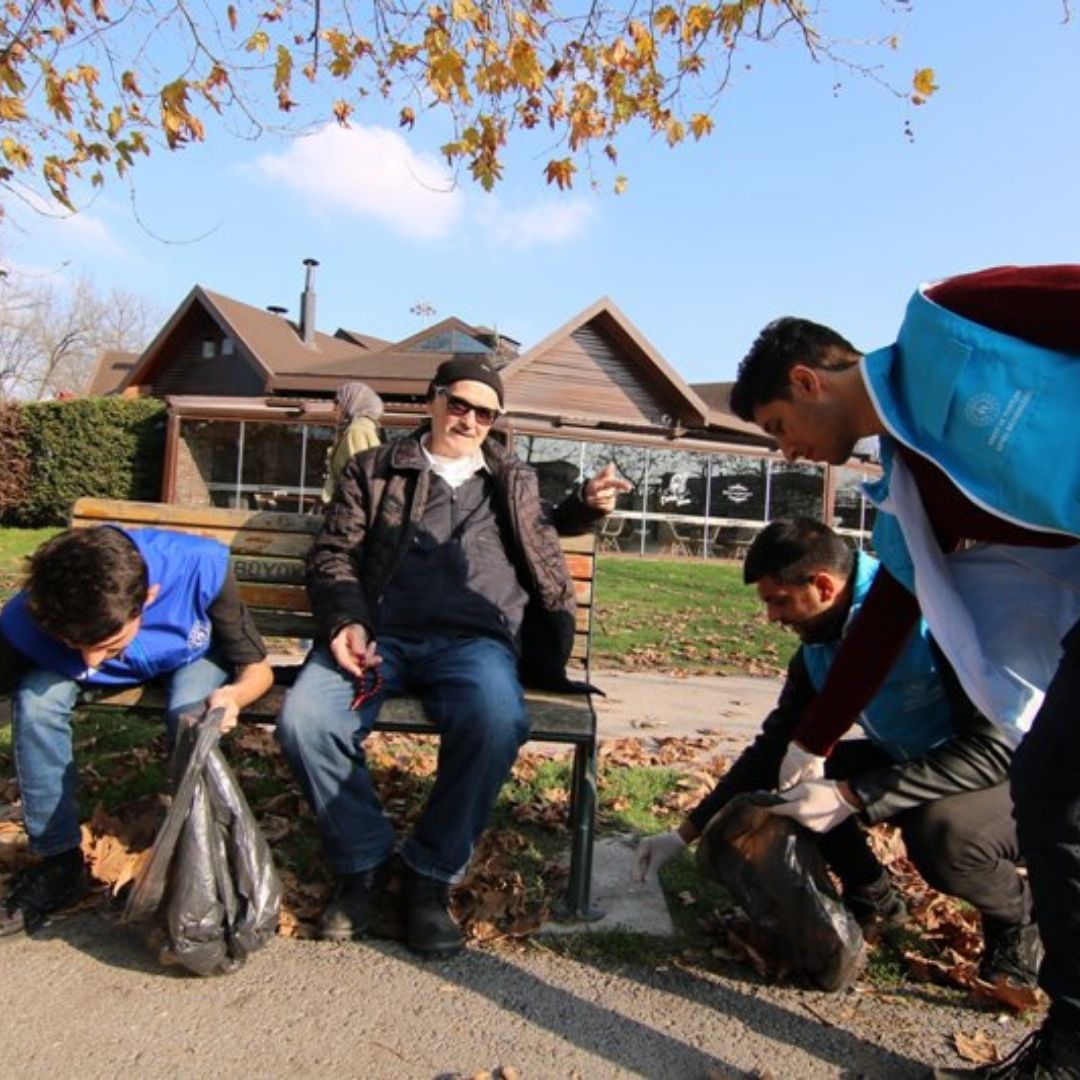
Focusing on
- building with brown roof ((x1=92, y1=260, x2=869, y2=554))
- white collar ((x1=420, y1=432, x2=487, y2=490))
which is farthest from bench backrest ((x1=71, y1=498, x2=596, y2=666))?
building with brown roof ((x1=92, y1=260, x2=869, y2=554))

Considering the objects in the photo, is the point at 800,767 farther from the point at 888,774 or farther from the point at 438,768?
the point at 438,768

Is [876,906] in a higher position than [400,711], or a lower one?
lower

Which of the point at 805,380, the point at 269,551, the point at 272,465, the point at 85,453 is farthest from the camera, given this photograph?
the point at 272,465

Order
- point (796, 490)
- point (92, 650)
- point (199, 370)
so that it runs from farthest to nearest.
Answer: point (199, 370) < point (796, 490) < point (92, 650)

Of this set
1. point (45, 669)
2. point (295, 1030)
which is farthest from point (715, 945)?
point (45, 669)

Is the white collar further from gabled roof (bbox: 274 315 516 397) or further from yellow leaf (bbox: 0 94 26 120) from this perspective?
gabled roof (bbox: 274 315 516 397)

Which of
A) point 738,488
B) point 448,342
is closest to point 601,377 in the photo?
point 738,488

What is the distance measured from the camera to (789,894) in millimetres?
2480

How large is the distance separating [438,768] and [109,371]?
110 ft

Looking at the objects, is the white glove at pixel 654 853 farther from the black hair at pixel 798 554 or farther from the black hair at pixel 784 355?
the black hair at pixel 784 355

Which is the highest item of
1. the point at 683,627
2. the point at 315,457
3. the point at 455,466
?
the point at 455,466

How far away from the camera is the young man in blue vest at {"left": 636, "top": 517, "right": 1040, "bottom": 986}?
8.14ft

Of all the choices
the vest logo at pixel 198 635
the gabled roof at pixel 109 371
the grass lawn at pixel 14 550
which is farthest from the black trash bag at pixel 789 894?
the gabled roof at pixel 109 371

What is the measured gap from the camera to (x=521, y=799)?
3883mm
